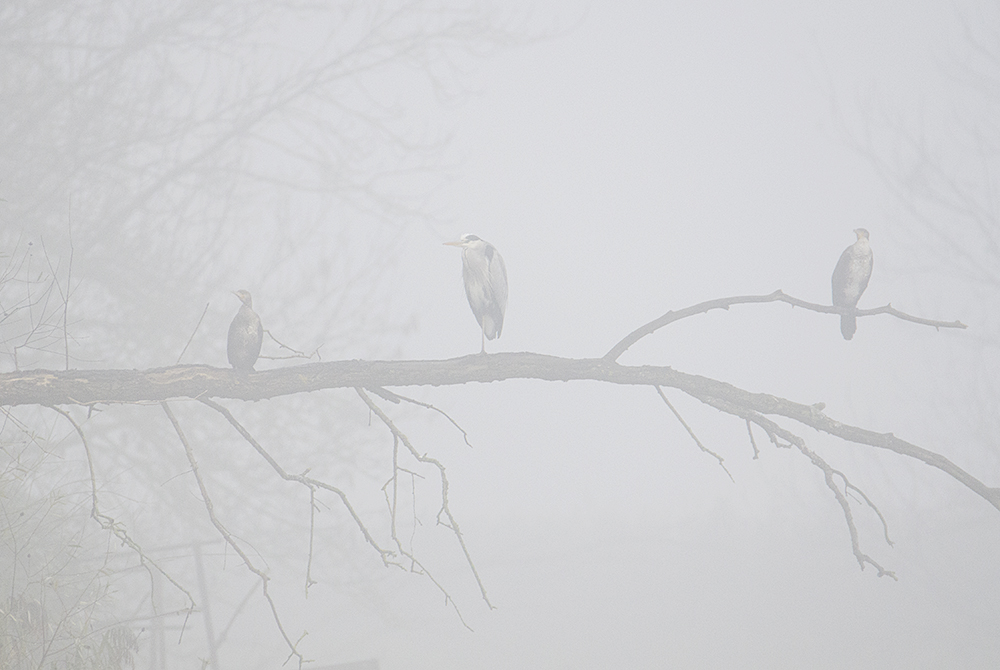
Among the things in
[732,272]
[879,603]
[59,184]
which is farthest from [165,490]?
[732,272]

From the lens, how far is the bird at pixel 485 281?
5180 millimetres

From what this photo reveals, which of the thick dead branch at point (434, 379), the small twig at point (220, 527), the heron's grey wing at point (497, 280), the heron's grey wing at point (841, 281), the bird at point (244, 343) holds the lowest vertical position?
the small twig at point (220, 527)

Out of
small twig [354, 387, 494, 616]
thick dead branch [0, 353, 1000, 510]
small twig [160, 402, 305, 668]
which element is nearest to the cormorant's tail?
thick dead branch [0, 353, 1000, 510]

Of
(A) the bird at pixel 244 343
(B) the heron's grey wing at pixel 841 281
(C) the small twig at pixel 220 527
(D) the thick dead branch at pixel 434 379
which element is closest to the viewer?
(C) the small twig at pixel 220 527

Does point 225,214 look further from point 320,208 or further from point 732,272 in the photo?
point 732,272

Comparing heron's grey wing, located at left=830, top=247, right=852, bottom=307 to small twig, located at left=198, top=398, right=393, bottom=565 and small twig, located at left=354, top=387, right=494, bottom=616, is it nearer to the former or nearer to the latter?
small twig, located at left=354, top=387, right=494, bottom=616

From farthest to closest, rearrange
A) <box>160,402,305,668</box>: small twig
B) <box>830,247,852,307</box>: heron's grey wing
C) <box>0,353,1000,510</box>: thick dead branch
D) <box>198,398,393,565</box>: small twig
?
<box>830,247,852,307</box>: heron's grey wing < <box>0,353,1000,510</box>: thick dead branch < <box>198,398,393,565</box>: small twig < <box>160,402,305,668</box>: small twig

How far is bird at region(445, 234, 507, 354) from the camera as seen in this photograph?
5.18 meters

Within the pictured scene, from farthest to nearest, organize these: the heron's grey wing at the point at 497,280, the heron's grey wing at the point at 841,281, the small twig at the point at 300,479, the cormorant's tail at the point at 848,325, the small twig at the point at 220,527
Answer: the heron's grey wing at the point at 497,280 → the heron's grey wing at the point at 841,281 → the cormorant's tail at the point at 848,325 → the small twig at the point at 300,479 → the small twig at the point at 220,527

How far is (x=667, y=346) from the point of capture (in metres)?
81.9

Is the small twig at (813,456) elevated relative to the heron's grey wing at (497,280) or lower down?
lower down

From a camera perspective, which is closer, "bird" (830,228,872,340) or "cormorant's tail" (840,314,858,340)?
"cormorant's tail" (840,314,858,340)

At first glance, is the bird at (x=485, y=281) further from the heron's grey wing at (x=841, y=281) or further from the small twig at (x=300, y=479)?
the small twig at (x=300, y=479)

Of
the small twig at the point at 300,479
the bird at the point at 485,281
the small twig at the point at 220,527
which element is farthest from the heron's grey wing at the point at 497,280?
the small twig at the point at 220,527
